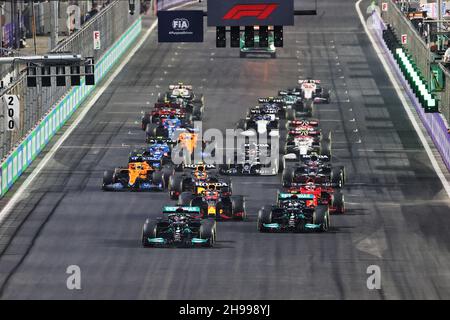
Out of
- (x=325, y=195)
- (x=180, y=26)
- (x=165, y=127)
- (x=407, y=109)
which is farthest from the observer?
(x=407, y=109)

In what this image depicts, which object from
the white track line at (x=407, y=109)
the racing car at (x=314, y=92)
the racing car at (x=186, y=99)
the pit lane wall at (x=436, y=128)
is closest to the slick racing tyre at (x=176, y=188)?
the white track line at (x=407, y=109)

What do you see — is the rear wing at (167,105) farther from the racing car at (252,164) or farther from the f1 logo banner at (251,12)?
the f1 logo banner at (251,12)

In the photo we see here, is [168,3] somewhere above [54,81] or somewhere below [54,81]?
above

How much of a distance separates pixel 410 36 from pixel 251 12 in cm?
3157

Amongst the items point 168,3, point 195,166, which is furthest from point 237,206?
point 168,3

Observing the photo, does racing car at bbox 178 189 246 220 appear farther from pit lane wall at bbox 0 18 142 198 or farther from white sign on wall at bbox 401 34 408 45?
white sign on wall at bbox 401 34 408 45

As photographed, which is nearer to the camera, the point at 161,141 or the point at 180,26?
the point at 180,26

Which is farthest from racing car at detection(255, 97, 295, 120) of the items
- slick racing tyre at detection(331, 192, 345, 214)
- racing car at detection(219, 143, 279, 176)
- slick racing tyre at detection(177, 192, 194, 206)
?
slick racing tyre at detection(177, 192, 194, 206)

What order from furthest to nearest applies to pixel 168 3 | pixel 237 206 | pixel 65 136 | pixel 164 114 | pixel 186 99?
pixel 168 3, pixel 186 99, pixel 164 114, pixel 65 136, pixel 237 206

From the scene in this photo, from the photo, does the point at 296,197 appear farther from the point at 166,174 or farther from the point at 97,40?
the point at 97,40

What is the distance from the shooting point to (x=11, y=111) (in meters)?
81.8

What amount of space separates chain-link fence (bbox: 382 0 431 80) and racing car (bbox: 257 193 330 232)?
26.3 metres

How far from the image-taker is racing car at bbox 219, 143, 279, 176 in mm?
84562
